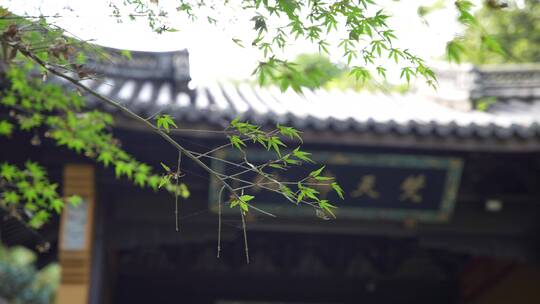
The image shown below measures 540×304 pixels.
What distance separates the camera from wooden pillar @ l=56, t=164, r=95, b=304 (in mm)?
4562

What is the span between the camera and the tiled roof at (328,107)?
440 centimetres

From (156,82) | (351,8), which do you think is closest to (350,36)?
(351,8)

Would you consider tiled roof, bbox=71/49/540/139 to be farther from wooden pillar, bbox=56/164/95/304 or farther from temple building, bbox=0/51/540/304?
wooden pillar, bbox=56/164/95/304

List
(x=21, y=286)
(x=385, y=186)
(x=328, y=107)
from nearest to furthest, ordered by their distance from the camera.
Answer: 1. (x=385, y=186)
2. (x=328, y=107)
3. (x=21, y=286)

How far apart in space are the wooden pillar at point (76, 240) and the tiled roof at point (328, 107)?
584 mm

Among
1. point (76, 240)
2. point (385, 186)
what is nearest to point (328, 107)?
point (385, 186)

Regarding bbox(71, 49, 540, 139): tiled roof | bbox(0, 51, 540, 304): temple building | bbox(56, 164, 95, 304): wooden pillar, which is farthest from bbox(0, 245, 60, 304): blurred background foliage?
bbox(56, 164, 95, 304): wooden pillar

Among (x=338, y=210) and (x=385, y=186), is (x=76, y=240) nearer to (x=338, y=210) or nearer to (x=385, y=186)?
(x=338, y=210)

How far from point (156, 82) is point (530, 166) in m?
3.12

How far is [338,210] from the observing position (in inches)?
202

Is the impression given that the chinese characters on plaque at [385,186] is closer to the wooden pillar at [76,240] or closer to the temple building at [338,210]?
the temple building at [338,210]

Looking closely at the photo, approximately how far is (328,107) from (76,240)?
2224mm

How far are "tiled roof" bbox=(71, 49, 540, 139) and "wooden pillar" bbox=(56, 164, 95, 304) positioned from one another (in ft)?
1.92

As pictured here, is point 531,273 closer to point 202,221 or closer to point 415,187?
point 415,187
